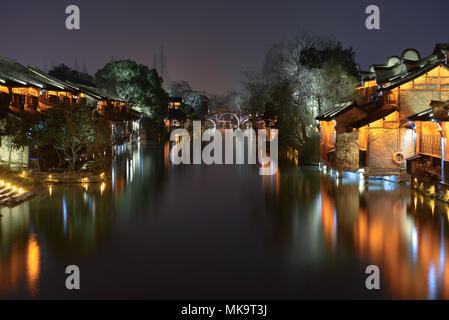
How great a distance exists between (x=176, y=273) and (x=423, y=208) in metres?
10.7

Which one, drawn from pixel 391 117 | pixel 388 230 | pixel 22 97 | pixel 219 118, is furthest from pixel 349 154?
pixel 219 118

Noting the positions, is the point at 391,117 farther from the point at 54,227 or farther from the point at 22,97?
the point at 22,97

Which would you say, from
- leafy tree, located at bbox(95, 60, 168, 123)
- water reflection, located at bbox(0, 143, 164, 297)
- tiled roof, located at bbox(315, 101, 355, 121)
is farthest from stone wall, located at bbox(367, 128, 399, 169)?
leafy tree, located at bbox(95, 60, 168, 123)

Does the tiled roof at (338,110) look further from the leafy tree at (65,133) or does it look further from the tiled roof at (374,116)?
the leafy tree at (65,133)

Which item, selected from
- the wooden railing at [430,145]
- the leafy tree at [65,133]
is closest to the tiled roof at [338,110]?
the wooden railing at [430,145]

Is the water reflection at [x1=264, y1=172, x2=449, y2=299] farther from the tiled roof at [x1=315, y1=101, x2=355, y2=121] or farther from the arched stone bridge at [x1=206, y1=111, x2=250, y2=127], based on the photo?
the arched stone bridge at [x1=206, y1=111, x2=250, y2=127]

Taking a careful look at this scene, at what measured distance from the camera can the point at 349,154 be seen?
26016mm

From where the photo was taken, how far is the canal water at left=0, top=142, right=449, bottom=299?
9.05 meters

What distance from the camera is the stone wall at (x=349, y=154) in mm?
25828

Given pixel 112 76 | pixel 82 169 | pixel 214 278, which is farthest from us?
pixel 112 76

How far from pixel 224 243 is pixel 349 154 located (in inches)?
596
